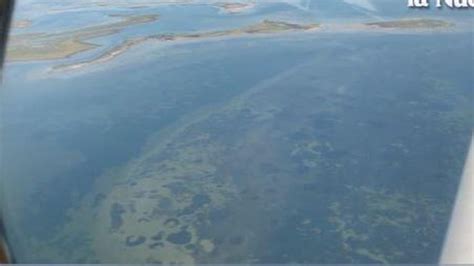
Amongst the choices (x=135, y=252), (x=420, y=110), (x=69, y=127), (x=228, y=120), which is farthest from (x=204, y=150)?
(x=420, y=110)

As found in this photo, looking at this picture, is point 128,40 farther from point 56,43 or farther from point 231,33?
point 231,33

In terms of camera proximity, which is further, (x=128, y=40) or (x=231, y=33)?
(x=231, y=33)

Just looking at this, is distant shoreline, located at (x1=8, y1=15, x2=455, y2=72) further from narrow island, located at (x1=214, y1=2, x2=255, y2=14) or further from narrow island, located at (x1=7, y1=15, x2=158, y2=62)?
narrow island, located at (x1=214, y1=2, x2=255, y2=14)

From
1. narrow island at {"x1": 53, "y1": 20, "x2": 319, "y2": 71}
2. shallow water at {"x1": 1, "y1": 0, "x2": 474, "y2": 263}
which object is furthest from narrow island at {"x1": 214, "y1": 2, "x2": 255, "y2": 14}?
shallow water at {"x1": 1, "y1": 0, "x2": 474, "y2": 263}

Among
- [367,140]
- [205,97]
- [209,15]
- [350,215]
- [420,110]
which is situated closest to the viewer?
[350,215]

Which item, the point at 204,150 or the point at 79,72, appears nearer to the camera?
the point at 204,150

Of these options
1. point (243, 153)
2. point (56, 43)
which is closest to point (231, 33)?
point (56, 43)

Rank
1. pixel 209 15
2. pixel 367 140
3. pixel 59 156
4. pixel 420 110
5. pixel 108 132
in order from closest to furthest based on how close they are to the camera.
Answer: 1. pixel 59 156
2. pixel 367 140
3. pixel 108 132
4. pixel 420 110
5. pixel 209 15

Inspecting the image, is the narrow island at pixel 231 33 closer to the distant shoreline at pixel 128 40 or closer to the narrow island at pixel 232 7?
the distant shoreline at pixel 128 40

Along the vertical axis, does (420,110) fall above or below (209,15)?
below

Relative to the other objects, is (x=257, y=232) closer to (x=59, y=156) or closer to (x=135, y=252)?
(x=135, y=252)

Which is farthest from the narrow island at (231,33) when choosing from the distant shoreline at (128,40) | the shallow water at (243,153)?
the shallow water at (243,153)
